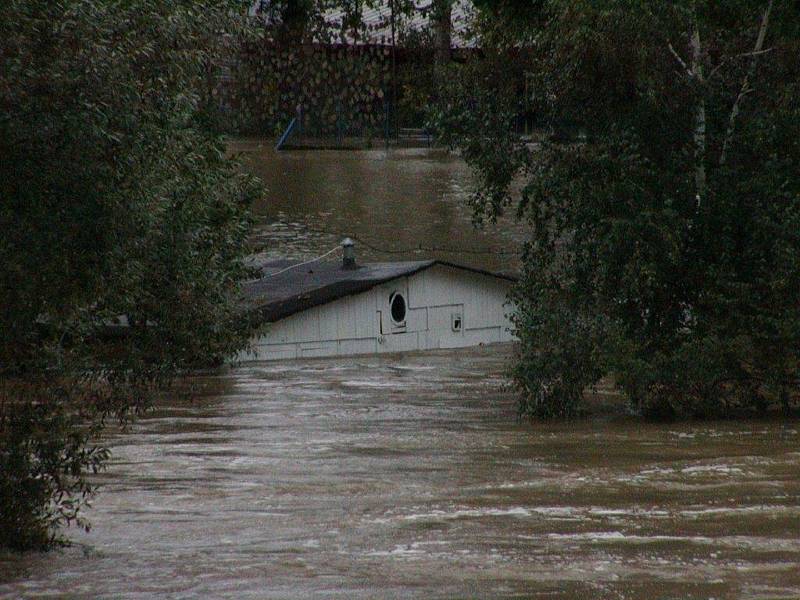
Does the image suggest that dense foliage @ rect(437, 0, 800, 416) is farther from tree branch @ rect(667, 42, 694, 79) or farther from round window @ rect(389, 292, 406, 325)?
round window @ rect(389, 292, 406, 325)

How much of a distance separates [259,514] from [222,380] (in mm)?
12073

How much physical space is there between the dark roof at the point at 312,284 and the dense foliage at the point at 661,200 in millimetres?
7662

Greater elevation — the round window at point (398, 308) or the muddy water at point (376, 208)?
the muddy water at point (376, 208)

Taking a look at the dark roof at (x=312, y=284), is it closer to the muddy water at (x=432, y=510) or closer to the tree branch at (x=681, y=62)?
the muddy water at (x=432, y=510)

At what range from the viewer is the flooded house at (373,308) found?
27.1 meters

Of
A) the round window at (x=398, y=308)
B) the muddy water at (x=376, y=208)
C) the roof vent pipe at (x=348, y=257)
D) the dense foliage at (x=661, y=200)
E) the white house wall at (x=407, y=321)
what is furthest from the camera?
the muddy water at (x=376, y=208)

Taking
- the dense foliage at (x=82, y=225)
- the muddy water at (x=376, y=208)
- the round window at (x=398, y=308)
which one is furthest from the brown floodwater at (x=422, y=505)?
the muddy water at (x=376, y=208)

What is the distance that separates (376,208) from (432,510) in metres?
34.7

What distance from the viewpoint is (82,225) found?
9.12 metres

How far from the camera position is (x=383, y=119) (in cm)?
4734

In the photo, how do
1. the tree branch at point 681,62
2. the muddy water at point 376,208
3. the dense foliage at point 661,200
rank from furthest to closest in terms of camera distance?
the muddy water at point 376,208
the tree branch at point 681,62
the dense foliage at point 661,200

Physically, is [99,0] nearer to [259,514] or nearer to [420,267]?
[259,514]

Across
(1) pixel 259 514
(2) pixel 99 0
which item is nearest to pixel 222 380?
(1) pixel 259 514

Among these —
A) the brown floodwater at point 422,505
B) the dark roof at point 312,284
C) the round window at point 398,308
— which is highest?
the dark roof at point 312,284
